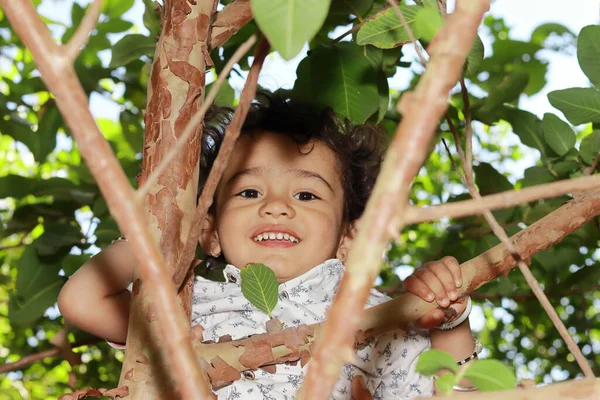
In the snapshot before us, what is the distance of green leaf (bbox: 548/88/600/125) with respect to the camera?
1.28 metres

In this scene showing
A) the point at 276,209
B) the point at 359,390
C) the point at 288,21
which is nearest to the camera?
the point at 288,21

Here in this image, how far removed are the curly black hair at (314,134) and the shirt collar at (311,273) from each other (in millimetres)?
238

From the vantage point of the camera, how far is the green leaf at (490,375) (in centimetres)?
47

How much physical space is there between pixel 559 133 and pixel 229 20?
870mm

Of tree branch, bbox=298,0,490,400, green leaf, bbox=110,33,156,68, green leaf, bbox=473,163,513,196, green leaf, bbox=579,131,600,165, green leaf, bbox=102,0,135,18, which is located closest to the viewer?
tree branch, bbox=298,0,490,400

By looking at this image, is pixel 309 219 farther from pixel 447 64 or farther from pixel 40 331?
pixel 40 331

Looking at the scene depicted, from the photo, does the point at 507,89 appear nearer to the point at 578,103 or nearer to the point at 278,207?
the point at 578,103

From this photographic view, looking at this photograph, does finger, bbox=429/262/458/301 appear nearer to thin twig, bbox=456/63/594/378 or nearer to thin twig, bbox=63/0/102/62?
thin twig, bbox=456/63/594/378

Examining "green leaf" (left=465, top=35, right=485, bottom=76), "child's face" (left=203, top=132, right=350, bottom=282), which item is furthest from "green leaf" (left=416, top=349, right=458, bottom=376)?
"child's face" (left=203, top=132, right=350, bottom=282)

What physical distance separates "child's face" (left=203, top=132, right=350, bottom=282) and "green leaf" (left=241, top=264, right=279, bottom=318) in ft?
1.97

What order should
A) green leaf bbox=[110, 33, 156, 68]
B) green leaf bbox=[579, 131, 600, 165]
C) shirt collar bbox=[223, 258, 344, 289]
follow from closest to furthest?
green leaf bbox=[579, 131, 600, 165], shirt collar bbox=[223, 258, 344, 289], green leaf bbox=[110, 33, 156, 68]

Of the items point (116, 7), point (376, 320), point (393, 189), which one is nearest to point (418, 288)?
point (376, 320)

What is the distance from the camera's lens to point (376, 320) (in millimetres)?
962

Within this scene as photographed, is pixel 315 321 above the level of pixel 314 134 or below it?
below
